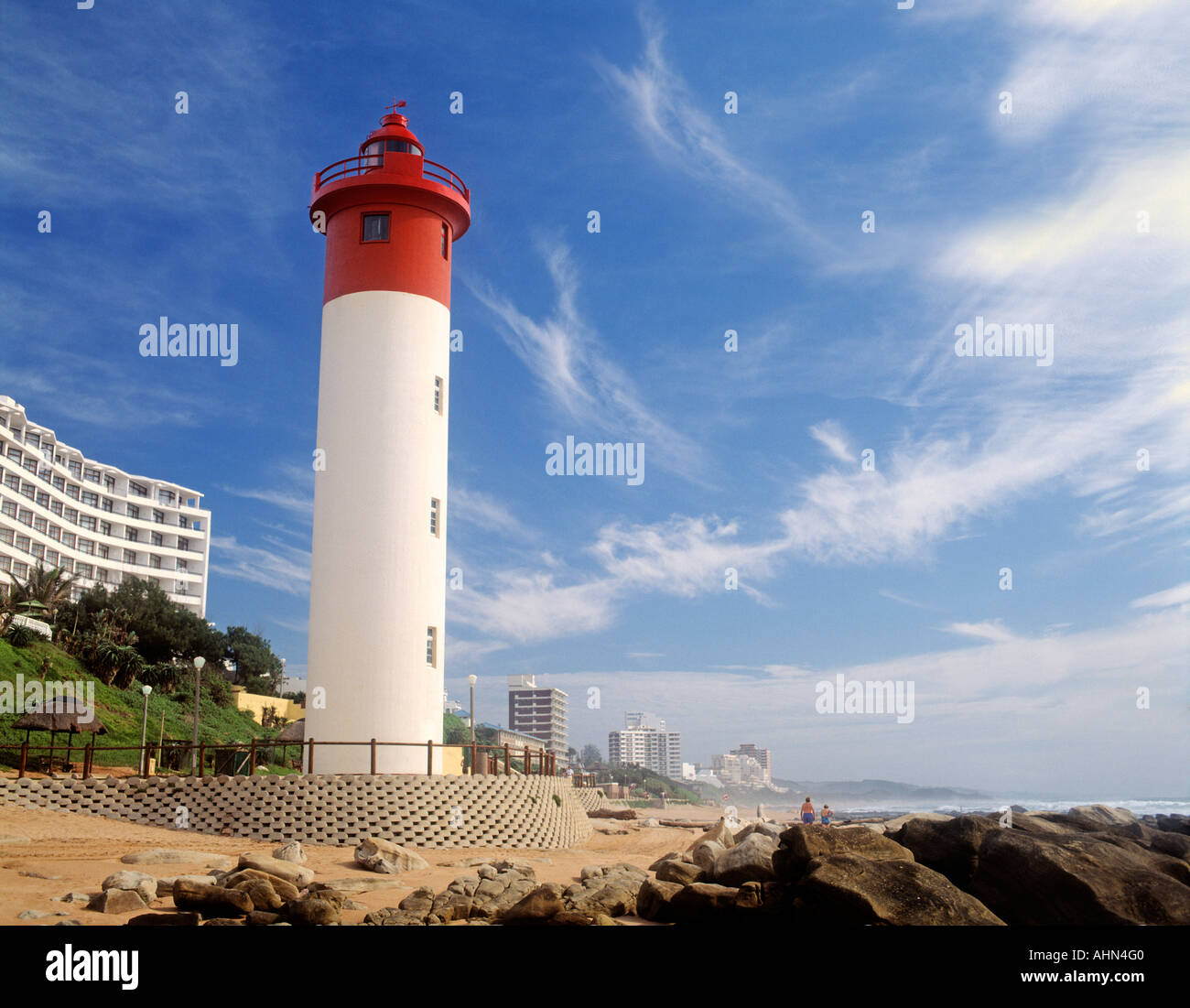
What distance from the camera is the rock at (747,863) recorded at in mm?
11188

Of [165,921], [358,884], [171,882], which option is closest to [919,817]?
[358,884]

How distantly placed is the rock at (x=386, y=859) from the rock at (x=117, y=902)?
445 centimetres

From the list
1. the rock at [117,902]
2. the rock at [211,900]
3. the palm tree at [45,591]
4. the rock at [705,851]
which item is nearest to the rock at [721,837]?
the rock at [705,851]

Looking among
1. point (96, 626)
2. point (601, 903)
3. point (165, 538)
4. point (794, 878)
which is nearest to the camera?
point (794, 878)

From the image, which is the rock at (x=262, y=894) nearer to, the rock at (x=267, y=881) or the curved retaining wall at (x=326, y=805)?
the rock at (x=267, y=881)

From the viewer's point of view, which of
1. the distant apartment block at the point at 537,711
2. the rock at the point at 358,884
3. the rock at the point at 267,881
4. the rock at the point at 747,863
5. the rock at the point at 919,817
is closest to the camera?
the rock at the point at 747,863

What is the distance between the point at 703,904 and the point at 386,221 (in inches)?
664

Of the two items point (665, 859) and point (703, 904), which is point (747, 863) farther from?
point (665, 859)

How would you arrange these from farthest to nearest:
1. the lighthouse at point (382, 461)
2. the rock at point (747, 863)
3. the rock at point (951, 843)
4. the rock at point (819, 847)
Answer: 1. the lighthouse at point (382, 461)
2. the rock at point (747, 863)
3. the rock at point (951, 843)
4. the rock at point (819, 847)

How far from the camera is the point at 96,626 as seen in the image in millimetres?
45844

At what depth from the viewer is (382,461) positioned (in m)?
21.4

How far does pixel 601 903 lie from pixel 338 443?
1279cm
